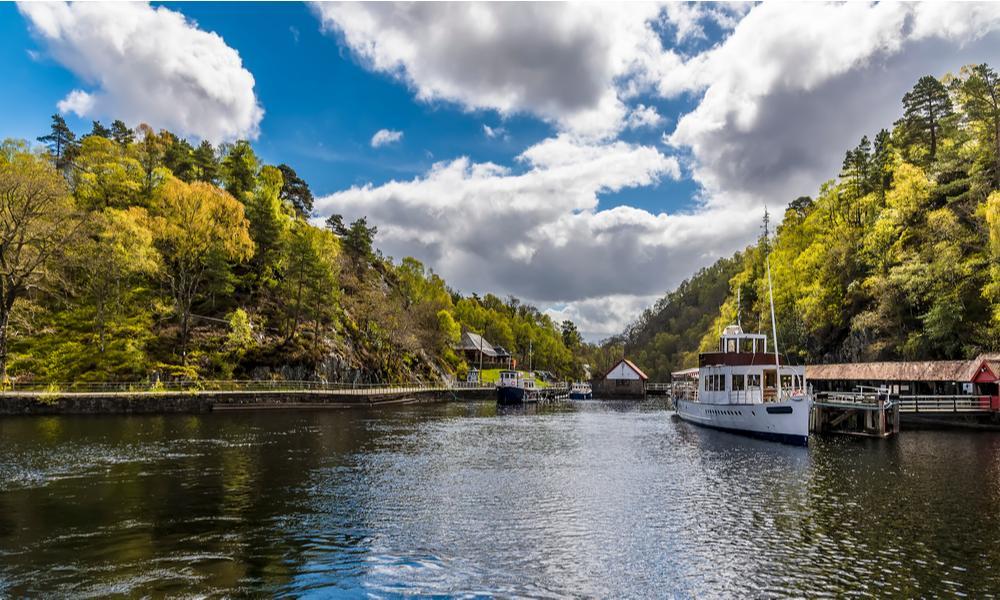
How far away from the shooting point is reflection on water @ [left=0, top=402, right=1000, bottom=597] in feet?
42.6

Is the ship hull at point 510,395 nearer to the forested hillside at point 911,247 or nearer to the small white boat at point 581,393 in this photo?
the small white boat at point 581,393


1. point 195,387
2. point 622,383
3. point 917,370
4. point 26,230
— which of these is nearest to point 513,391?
point 195,387


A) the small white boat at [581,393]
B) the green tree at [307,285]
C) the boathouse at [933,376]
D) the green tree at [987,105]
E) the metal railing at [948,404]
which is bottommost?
the small white boat at [581,393]

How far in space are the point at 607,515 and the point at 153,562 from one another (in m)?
13.0

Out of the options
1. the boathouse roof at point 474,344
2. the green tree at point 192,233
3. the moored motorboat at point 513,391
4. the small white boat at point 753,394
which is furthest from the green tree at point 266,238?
the boathouse roof at point 474,344

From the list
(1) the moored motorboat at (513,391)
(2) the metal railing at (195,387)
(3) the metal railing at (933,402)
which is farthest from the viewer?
(1) the moored motorboat at (513,391)

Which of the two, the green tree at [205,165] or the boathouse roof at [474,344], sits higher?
the green tree at [205,165]

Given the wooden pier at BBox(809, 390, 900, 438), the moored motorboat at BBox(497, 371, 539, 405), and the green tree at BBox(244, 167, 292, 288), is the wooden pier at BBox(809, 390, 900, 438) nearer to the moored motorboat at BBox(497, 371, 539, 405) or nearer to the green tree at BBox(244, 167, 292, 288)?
the moored motorboat at BBox(497, 371, 539, 405)

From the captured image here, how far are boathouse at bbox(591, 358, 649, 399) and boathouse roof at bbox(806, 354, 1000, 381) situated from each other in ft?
197

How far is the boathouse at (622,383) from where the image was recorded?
119125mm

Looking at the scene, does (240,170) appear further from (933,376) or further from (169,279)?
(933,376)

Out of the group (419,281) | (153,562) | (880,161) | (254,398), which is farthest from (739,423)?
(419,281)

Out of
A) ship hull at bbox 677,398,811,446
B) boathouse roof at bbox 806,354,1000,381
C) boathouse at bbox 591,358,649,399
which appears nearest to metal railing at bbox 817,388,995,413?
boathouse roof at bbox 806,354,1000,381

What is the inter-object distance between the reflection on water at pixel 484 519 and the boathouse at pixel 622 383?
8535 cm
